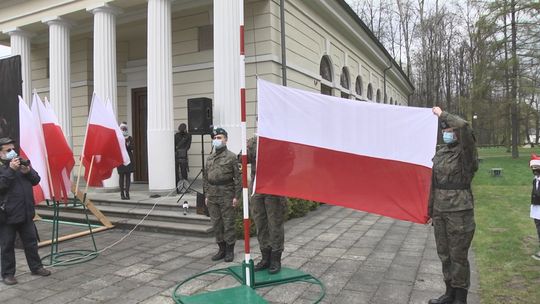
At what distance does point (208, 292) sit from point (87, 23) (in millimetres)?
12012

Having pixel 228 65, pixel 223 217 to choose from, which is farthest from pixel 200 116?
pixel 223 217

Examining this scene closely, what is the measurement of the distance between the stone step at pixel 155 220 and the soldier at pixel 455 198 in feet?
14.9

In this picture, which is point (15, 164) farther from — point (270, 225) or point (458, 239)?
point (458, 239)

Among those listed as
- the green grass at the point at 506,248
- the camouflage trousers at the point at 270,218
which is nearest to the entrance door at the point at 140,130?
the camouflage trousers at the point at 270,218

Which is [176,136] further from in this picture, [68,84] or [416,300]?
[416,300]

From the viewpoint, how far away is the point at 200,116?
9.71 metres

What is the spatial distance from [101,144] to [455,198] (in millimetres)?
5332

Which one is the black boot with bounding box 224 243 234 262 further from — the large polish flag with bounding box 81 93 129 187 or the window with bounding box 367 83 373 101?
the window with bounding box 367 83 373 101

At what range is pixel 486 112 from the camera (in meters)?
28.5

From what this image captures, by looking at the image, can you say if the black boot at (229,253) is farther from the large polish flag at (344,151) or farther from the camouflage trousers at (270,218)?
the large polish flag at (344,151)

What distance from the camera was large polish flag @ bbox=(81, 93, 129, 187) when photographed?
6775 mm

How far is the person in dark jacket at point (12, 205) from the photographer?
210 inches

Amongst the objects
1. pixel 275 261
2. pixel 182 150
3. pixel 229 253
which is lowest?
pixel 229 253

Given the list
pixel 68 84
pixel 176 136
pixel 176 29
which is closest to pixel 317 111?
pixel 176 136
